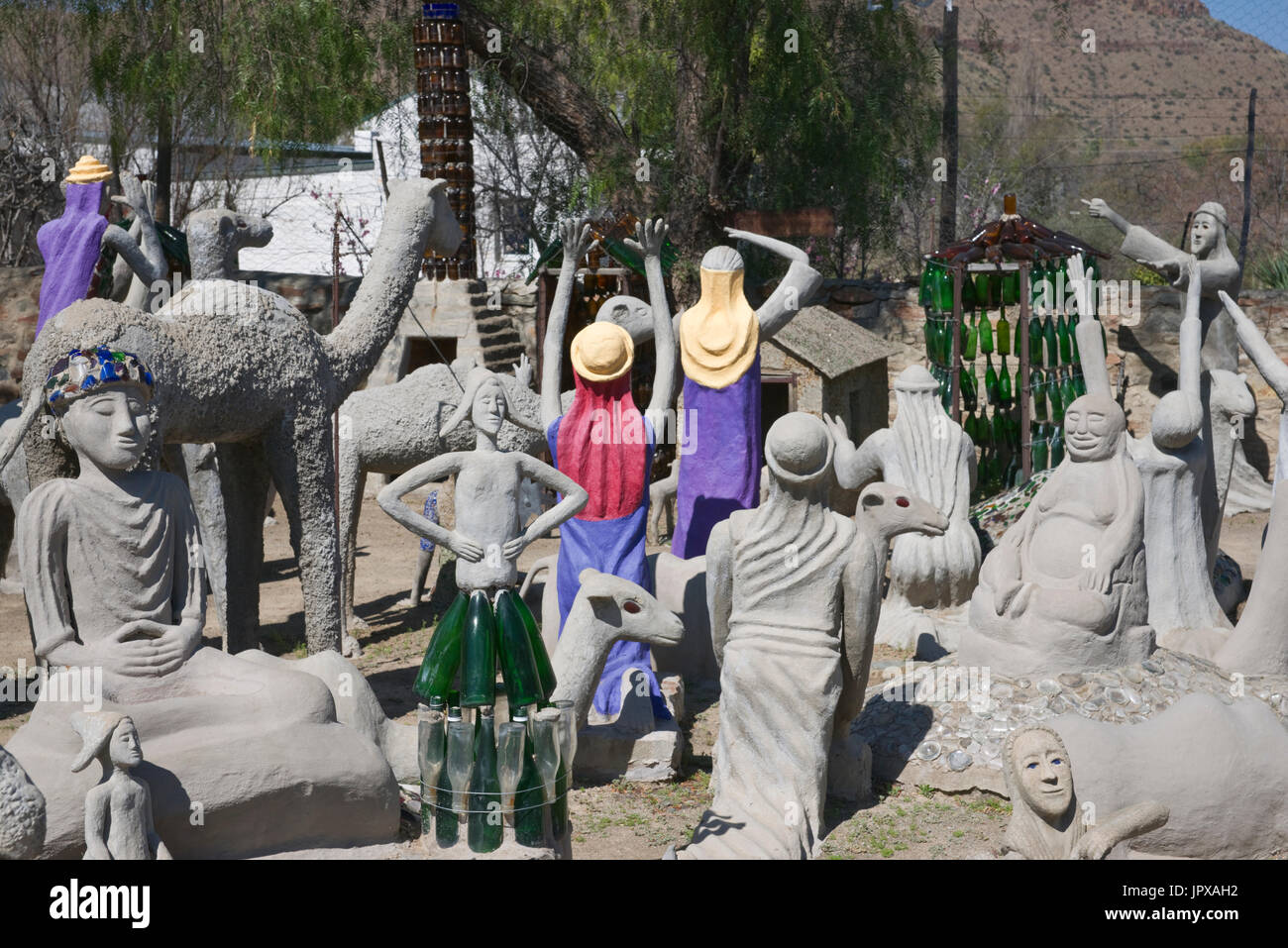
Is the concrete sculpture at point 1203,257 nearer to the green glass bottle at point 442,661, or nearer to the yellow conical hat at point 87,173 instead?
the green glass bottle at point 442,661

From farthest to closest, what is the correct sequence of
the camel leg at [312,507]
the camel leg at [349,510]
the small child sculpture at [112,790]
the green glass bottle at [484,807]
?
the camel leg at [349,510] < the camel leg at [312,507] < the green glass bottle at [484,807] < the small child sculpture at [112,790]

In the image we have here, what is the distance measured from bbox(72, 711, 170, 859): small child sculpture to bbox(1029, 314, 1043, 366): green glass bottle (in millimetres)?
8968

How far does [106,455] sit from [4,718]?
2.61m

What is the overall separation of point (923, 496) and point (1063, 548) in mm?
1983

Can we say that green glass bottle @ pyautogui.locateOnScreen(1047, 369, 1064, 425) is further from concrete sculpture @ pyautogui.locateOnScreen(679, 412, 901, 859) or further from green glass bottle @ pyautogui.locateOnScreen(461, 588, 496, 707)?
green glass bottle @ pyautogui.locateOnScreen(461, 588, 496, 707)

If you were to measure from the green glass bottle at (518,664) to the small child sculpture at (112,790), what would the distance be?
166 cm

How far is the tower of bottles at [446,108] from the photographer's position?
41.0ft

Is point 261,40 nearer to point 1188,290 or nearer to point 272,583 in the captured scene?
point 272,583

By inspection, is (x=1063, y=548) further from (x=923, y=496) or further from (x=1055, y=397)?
(x=1055, y=397)

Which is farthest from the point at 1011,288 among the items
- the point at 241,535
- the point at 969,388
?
the point at 241,535

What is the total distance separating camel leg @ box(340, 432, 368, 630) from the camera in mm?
8492

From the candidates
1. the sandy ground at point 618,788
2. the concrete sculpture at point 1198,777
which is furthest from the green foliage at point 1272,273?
the concrete sculpture at point 1198,777

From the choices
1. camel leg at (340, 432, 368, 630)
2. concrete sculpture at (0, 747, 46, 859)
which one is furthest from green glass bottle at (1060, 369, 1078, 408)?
concrete sculpture at (0, 747, 46, 859)
